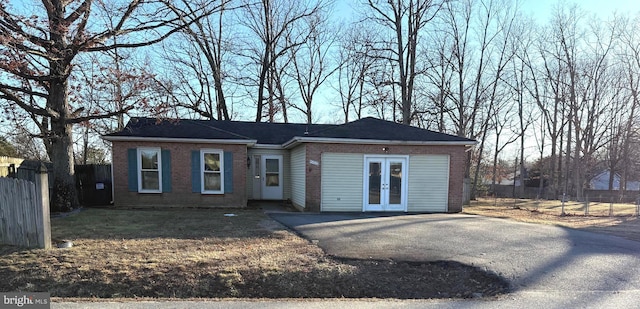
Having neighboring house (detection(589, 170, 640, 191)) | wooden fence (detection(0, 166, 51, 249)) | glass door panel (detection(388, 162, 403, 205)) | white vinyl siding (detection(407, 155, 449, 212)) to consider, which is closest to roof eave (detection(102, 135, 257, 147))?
glass door panel (detection(388, 162, 403, 205))

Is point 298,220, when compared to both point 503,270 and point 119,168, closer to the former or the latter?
point 503,270

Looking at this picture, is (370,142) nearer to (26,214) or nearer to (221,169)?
(221,169)

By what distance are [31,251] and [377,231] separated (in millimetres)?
6924

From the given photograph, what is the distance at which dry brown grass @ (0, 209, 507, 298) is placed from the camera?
4707 millimetres

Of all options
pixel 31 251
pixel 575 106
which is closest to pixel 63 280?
pixel 31 251

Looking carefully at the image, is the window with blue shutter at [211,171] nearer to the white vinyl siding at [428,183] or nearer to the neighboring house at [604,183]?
the white vinyl siding at [428,183]

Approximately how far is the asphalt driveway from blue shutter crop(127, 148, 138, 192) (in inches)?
250

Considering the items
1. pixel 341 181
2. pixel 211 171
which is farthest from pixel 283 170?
pixel 341 181

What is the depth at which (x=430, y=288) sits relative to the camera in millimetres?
4895

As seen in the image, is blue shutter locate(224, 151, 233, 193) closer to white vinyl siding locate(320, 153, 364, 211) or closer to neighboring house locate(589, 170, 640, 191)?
white vinyl siding locate(320, 153, 364, 211)

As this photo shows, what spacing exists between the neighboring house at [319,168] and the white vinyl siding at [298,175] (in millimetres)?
38

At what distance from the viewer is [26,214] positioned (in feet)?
21.0

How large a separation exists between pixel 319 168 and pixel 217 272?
7106 millimetres

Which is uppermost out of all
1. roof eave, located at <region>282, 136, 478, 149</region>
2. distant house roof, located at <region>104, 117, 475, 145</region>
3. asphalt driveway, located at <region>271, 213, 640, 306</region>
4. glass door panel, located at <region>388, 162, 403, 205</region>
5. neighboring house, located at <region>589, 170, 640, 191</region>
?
distant house roof, located at <region>104, 117, 475, 145</region>
